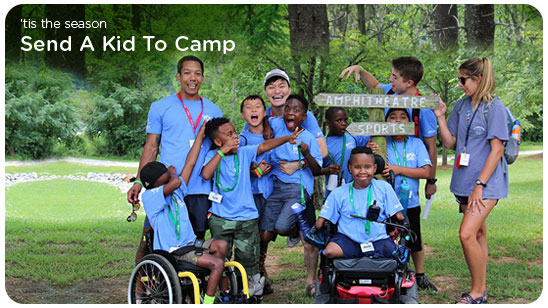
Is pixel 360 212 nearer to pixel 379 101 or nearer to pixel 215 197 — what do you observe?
pixel 379 101

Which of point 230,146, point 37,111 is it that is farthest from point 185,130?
point 37,111

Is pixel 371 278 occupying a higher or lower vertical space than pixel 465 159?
lower

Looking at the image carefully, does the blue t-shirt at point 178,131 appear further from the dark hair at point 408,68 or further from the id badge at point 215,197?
the dark hair at point 408,68

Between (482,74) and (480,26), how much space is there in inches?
265

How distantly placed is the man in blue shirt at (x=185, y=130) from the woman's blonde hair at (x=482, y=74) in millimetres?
2191

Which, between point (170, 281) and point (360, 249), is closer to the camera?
point (170, 281)

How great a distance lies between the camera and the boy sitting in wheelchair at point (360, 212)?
16.0 ft

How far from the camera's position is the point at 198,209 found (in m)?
5.41

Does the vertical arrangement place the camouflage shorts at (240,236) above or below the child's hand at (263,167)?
below

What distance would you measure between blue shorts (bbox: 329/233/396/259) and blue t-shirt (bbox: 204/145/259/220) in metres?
0.83

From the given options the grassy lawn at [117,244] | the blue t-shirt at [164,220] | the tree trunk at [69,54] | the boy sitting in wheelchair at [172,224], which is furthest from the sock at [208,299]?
the tree trunk at [69,54]

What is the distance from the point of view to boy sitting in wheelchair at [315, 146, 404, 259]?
4.88 m

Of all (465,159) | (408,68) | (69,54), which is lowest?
(465,159)

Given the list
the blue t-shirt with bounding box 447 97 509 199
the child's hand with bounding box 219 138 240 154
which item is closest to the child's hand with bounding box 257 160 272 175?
the child's hand with bounding box 219 138 240 154
